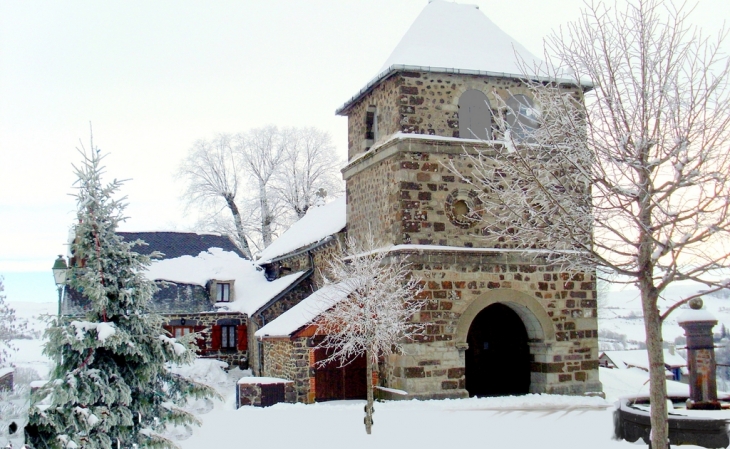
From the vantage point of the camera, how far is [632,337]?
6912 centimetres

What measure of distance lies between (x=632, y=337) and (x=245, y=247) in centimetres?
4570

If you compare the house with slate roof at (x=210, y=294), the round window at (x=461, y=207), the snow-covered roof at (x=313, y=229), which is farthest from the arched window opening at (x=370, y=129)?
the house with slate roof at (x=210, y=294)

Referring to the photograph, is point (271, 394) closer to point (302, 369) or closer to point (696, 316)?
point (302, 369)

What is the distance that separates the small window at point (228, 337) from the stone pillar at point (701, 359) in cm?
1720

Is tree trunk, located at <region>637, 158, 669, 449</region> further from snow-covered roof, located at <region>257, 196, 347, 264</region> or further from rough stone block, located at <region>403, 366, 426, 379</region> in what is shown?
snow-covered roof, located at <region>257, 196, 347, 264</region>

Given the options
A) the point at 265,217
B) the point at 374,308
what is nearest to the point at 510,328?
the point at 374,308

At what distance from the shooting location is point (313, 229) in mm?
24109

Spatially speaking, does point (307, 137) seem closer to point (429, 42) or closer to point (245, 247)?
point (245, 247)

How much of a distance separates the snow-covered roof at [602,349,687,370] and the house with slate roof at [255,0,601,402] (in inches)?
1062

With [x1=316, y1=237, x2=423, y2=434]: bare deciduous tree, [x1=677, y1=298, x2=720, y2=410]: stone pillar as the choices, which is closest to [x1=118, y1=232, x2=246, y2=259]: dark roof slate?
[x1=316, y1=237, x2=423, y2=434]: bare deciduous tree

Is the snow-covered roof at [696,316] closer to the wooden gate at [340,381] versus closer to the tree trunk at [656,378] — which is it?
the tree trunk at [656,378]

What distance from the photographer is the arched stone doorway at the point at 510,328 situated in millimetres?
16734

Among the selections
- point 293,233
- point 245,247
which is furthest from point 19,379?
point 245,247

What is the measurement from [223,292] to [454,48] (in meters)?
13.4
